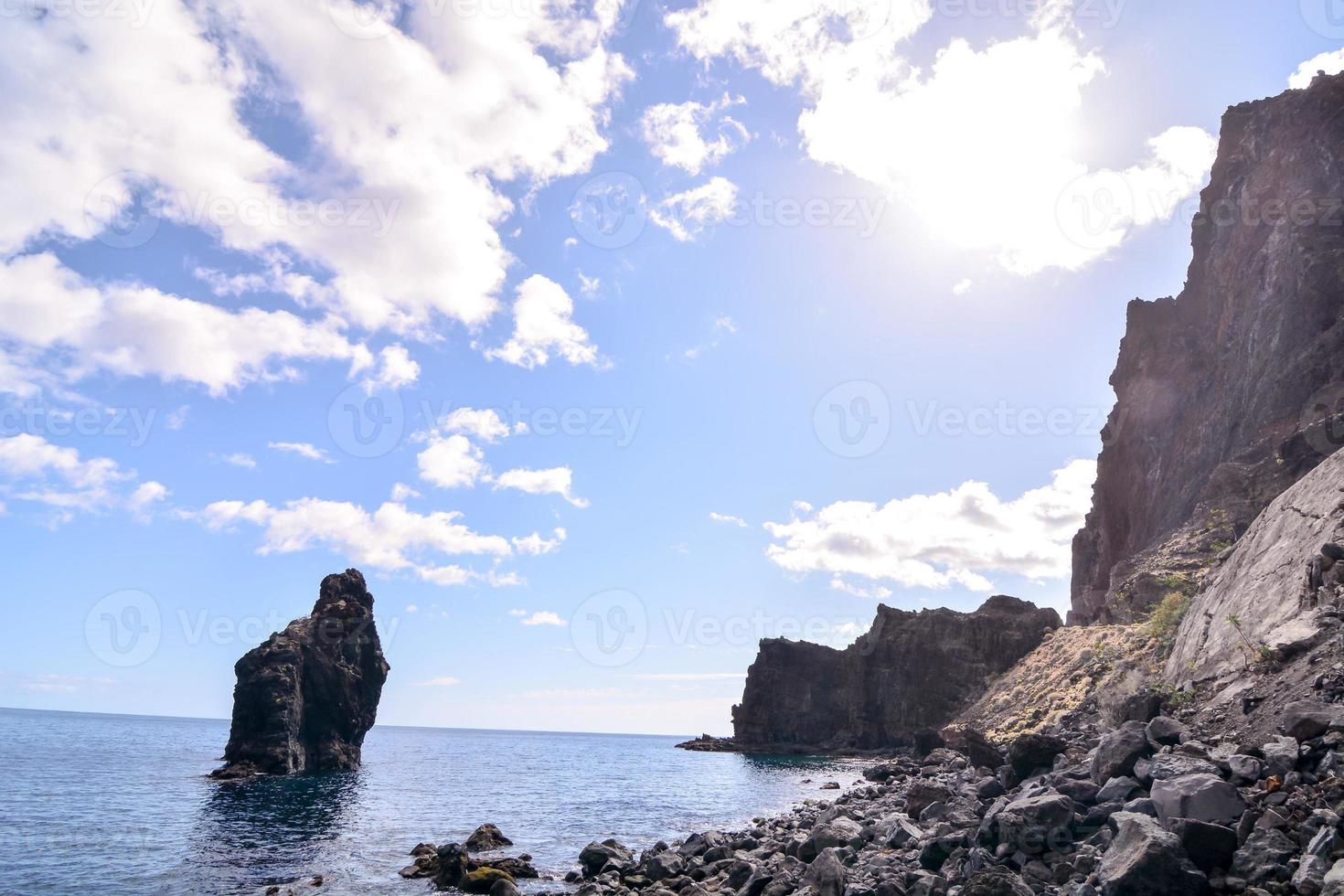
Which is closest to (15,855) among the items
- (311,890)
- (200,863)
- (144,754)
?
(200,863)

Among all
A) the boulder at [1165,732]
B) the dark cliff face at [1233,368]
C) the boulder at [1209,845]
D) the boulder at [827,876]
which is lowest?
the boulder at [827,876]

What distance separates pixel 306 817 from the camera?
4731 centimetres

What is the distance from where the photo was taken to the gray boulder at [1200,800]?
38.7 feet

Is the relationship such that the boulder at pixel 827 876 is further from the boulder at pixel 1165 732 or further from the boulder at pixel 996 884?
the boulder at pixel 1165 732

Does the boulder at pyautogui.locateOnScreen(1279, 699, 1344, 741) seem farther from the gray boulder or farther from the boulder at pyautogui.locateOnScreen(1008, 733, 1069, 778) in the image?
the boulder at pyautogui.locateOnScreen(1008, 733, 1069, 778)

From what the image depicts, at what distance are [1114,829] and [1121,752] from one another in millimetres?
2273

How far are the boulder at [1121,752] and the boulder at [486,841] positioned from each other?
29797 mm

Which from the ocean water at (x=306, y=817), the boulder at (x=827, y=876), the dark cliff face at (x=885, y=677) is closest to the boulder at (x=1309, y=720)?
the boulder at (x=827, y=876)

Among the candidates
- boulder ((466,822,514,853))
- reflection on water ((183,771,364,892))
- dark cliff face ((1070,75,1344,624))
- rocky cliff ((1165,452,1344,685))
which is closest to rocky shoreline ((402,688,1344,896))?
rocky cliff ((1165,452,1344,685))

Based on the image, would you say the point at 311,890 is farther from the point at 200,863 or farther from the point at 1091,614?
the point at 1091,614

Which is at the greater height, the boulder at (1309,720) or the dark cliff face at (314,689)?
the boulder at (1309,720)

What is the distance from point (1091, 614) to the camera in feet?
265

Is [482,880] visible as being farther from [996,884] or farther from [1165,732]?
[1165,732]

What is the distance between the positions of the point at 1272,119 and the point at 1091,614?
50.3 metres
